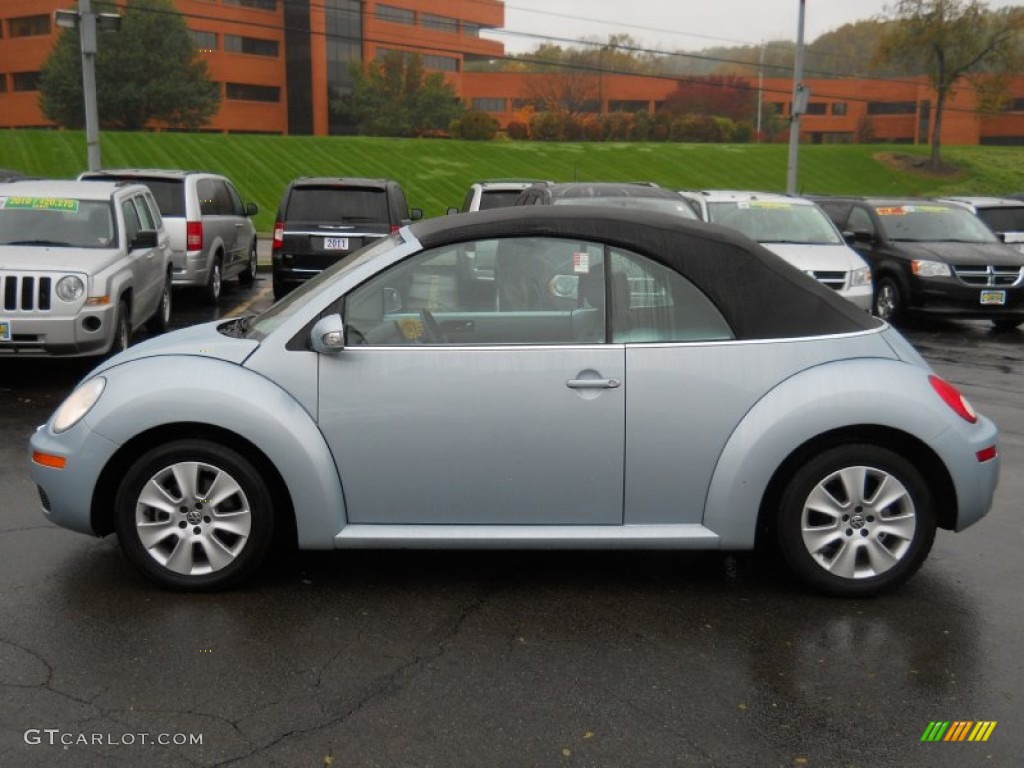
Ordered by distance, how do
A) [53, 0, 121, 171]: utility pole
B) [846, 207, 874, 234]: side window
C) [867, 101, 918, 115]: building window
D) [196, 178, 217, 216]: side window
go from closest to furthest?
1. [196, 178, 217, 216]: side window
2. [846, 207, 874, 234]: side window
3. [53, 0, 121, 171]: utility pole
4. [867, 101, 918, 115]: building window

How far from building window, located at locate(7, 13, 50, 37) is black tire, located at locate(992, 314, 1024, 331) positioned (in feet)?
240

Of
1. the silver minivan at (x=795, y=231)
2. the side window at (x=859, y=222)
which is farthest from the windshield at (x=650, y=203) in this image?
the side window at (x=859, y=222)

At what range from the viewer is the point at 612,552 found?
545 cm

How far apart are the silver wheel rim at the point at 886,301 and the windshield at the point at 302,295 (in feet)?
37.2

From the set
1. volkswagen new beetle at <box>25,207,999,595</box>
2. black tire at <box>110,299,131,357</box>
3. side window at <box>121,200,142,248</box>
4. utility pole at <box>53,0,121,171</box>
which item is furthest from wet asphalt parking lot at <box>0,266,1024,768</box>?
utility pole at <box>53,0,121,171</box>

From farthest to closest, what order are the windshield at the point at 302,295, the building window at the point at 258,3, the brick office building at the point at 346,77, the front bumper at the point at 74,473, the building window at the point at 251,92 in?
the building window at the point at 251,92 < the building window at the point at 258,3 < the brick office building at the point at 346,77 < the windshield at the point at 302,295 < the front bumper at the point at 74,473

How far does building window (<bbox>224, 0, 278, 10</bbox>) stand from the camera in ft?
260

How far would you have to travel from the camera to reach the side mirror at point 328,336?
4.64 metres

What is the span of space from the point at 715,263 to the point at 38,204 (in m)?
8.12

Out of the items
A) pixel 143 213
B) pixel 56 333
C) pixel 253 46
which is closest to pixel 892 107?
pixel 253 46

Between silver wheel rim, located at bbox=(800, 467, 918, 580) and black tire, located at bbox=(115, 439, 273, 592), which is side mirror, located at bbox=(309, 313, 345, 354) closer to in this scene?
black tire, located at bbox=(115, 439, 273, 592)

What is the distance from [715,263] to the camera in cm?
484

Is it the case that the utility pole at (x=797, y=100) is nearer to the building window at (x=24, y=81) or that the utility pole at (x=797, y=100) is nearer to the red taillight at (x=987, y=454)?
the red taillight at (x=987, y=454)

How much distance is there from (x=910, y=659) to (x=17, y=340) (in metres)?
7.67
